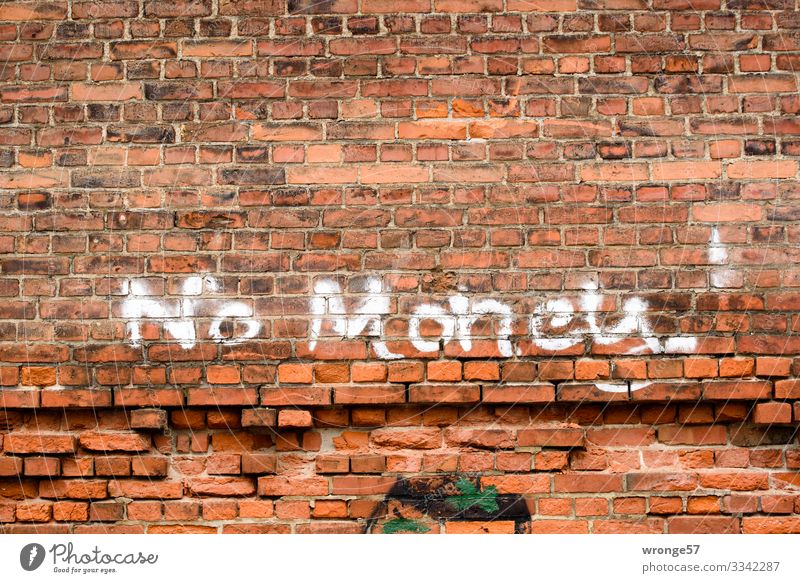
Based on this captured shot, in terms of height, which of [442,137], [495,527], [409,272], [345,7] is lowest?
[495,527]

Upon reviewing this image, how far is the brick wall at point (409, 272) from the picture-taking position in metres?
3.02

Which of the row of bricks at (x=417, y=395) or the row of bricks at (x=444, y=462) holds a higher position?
the row of bricks at (x=417, y=395)

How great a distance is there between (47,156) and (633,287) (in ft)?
7.03

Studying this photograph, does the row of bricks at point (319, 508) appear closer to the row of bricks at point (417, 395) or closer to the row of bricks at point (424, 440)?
the row of bricks at point (424, 440)

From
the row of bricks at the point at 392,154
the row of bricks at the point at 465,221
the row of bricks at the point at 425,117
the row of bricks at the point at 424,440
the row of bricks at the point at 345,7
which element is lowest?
the row of bricks at the point at 424,440

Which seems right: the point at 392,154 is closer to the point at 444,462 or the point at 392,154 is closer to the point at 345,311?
the point at 345,311
